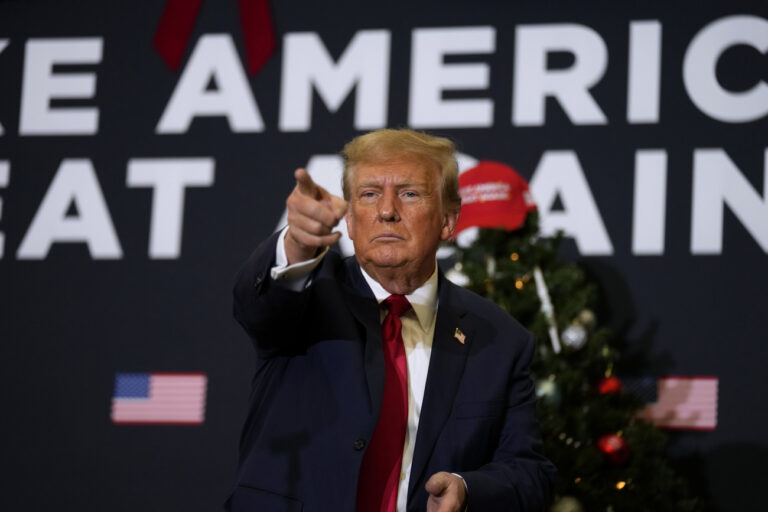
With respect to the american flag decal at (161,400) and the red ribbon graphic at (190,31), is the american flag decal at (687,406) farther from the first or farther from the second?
the red ribbon graphic at (190,31)

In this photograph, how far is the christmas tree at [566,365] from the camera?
387 cm

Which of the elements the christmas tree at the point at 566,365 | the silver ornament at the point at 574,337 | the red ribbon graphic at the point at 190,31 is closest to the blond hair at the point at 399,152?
the christmas tree at the point at 566,365

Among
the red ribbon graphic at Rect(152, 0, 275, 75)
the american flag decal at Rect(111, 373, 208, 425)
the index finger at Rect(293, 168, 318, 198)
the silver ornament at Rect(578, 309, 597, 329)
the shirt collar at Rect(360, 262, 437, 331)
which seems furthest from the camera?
the red ribbon graphic at Rect(152, 0, 275, 75)

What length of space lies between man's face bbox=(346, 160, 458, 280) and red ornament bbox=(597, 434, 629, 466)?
6.50ft

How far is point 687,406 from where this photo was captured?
453 cm

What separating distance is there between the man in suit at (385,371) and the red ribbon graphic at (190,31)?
312cm

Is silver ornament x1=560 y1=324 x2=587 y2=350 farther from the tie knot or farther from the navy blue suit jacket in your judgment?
the tie knot

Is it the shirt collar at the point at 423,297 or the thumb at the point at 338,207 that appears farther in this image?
the shirt collar at the point at 423,297

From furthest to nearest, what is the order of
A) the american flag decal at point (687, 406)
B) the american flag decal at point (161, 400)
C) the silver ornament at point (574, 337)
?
the american flag decal at point (161, 400) → the american flag decal at point (687, 406) → the silver ornament at point (574, 337)

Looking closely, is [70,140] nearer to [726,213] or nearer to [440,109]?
[440,109]

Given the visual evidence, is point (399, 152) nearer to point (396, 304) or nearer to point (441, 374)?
point (396, 304)

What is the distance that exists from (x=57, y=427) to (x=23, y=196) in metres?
1.21

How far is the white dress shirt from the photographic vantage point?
1.92 metres

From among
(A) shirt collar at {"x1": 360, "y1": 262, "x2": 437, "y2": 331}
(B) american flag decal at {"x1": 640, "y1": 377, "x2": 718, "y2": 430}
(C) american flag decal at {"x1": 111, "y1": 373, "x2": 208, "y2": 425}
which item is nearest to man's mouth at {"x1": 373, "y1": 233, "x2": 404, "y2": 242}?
(A) shirt collar at {"x1": 360, "y1": 262, "x2": 437, "y2": 331}
